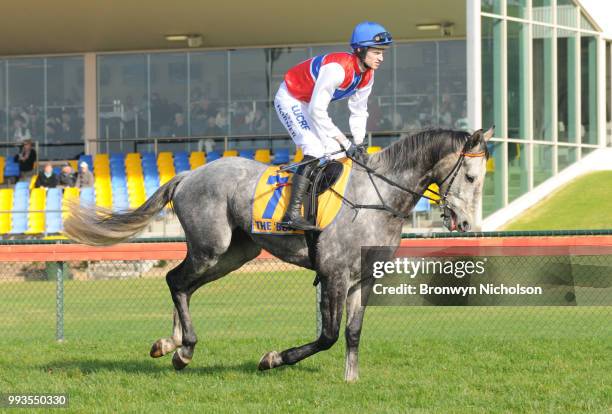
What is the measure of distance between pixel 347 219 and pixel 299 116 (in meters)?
0.92

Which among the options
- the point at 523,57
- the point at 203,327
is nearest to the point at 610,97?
the point at 523,57

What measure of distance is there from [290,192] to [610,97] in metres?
17.2

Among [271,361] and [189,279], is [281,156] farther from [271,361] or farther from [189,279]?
[271,361]

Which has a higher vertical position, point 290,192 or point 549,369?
point 290,192

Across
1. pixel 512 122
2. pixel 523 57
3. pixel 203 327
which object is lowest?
pixel 203 327

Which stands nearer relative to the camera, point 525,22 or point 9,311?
point 9,311

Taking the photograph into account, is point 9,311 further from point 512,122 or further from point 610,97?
point 610,97

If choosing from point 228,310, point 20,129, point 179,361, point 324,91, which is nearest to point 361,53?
point 324,91

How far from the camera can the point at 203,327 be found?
11.8 meters

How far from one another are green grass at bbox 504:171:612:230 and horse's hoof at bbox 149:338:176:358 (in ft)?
38.7

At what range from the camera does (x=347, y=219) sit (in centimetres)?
748

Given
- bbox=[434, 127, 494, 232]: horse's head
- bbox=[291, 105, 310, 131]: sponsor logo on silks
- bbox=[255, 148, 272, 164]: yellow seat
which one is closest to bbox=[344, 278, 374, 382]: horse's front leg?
bbox=[434, 127, 494, 232]: horse's head

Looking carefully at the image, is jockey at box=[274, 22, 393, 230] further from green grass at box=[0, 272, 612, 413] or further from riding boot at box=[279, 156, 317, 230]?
green grass at box=[0, 272, 612, 413]

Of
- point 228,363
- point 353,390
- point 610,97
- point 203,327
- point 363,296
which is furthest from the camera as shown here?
point 610,97
